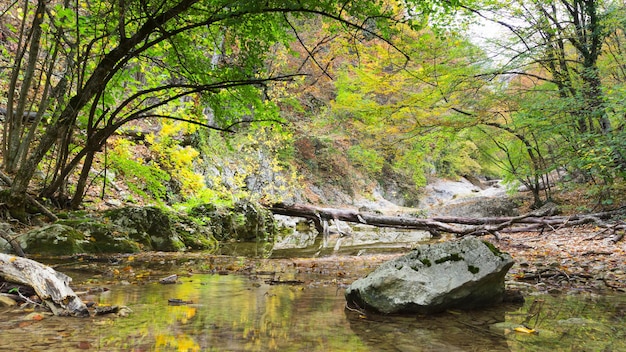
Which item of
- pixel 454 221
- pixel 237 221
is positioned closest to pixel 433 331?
pixel 237 221

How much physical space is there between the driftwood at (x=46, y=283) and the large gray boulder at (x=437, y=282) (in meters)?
2.01

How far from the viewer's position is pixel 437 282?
303 cm

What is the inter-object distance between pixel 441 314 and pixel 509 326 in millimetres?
488

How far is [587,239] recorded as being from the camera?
7.90 meters

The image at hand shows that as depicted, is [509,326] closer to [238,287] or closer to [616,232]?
[238,287]

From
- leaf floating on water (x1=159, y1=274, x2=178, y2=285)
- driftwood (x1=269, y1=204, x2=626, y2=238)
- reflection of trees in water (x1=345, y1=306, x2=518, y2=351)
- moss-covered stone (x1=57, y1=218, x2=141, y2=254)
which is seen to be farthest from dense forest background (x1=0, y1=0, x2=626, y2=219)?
reflection of trees in water (x1=345, y1=306, x2=518, y2=351)

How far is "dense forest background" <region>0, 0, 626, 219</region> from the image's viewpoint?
427 centimetres

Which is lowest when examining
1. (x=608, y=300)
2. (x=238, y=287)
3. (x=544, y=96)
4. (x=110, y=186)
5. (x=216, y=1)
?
(x=608, y=300)

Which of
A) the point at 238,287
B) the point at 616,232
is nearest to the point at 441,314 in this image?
the point at 238,287

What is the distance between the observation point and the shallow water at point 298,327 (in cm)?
193

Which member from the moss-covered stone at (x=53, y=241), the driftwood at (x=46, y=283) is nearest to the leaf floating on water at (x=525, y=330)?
the driftwood at (x=46, y=283)

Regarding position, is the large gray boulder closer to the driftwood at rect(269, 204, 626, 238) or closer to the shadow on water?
the shadow on water

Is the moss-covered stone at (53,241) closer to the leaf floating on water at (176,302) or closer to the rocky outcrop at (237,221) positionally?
the leaf floating on water at (176,302)

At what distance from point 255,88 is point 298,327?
12.0ft
